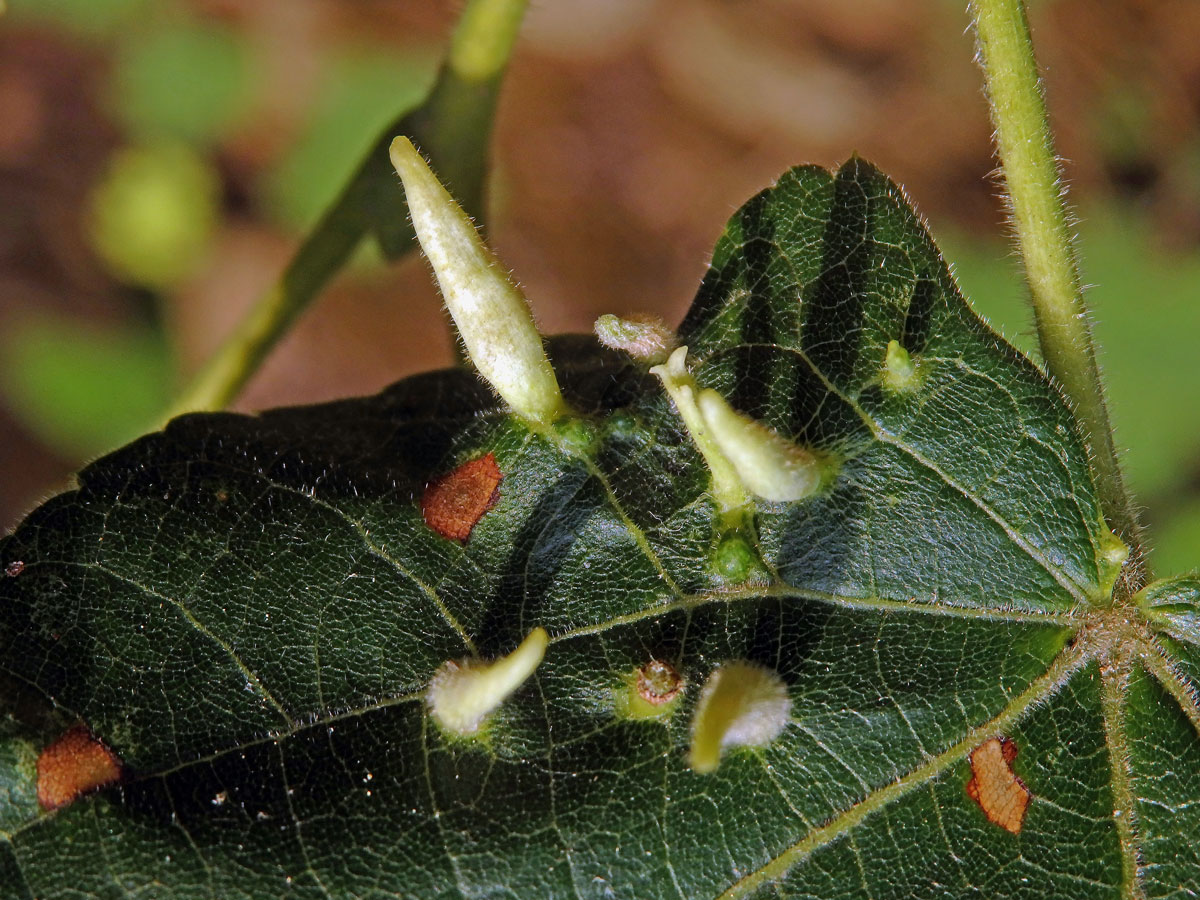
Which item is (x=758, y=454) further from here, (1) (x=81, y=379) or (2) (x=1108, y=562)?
(1) (x=81, y=379)

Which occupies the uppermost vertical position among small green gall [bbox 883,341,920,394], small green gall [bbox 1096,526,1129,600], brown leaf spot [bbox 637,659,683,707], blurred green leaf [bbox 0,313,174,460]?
blurred green leaf [bbox 0,313,174,460]

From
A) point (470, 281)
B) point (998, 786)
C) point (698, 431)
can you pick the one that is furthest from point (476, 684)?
point (998, 786)

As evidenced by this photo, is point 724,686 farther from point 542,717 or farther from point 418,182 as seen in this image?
point 418,182

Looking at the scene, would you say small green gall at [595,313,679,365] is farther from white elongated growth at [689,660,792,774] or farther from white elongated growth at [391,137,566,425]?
white elongated growth at [689,660,792,774]

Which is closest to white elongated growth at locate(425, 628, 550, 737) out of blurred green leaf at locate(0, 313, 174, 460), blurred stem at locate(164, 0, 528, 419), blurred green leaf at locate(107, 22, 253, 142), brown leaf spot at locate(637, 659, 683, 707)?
brown leaf spot at locate(637, 659, 683, 707)

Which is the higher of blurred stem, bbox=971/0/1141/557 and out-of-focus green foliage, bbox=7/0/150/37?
out-of-focus green foliage, bbox=7/0/150/37
